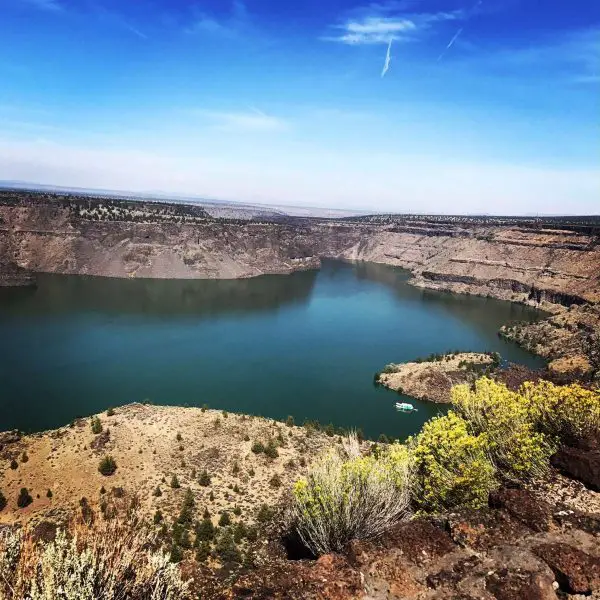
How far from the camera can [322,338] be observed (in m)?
65.4

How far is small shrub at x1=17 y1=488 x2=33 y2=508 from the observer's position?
22.5m

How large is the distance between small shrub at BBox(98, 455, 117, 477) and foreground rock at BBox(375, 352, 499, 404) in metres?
27.9

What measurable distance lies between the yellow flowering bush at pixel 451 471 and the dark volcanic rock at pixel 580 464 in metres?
2.52

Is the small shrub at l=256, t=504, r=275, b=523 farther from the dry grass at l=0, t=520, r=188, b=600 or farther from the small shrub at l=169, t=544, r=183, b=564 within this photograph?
the dry grass at l=0, t=520, r=188, b=600

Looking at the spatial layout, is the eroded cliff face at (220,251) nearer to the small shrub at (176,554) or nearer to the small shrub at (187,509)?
the small shrub at (187,509)

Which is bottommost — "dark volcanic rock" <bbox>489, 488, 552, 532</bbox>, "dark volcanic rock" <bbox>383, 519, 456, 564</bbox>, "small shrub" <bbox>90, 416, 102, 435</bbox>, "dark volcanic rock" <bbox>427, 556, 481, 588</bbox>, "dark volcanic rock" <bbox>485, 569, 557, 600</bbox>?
"small shrub" <bbox>90, 416, 102, 435</bbox>

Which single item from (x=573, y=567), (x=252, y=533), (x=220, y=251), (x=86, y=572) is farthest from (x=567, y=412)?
(x=220, y=251)

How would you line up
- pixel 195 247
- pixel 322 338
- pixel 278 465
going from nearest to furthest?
pixel 278 465
pixel 322 338
pixel 195 247

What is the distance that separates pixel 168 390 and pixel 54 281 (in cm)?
5731

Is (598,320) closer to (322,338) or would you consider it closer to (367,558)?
(322,338)

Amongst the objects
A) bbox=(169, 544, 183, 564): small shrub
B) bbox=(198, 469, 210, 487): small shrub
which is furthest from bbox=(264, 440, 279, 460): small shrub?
bbox=(169, 544, 183, 564): small shrub

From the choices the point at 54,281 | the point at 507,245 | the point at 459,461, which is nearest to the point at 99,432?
the point at 459,461

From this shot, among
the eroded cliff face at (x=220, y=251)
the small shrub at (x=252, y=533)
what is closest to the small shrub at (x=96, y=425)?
the small shrub at (x=252, y=533)

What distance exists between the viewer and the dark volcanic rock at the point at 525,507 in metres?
12.8
